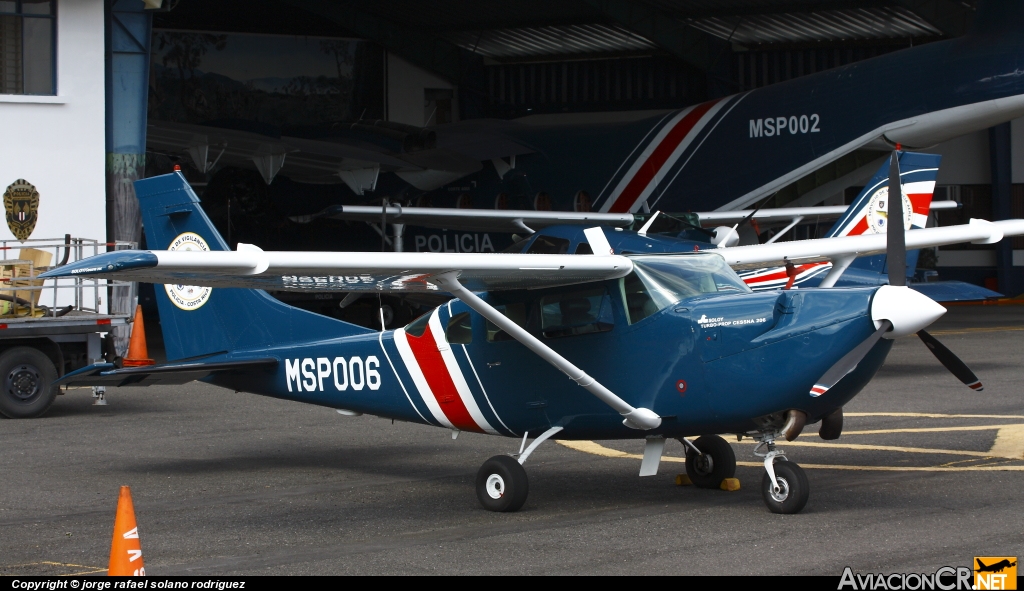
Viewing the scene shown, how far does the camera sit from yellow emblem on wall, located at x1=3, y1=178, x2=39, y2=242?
1656cm

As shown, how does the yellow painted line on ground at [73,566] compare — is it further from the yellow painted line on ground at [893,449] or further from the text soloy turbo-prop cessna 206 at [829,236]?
the text soloy turbo-prop cessna 206 at [829,236]

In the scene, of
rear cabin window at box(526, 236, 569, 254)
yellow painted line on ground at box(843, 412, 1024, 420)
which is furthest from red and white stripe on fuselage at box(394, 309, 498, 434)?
rear cabin window at box(526, 236, 569, 254)

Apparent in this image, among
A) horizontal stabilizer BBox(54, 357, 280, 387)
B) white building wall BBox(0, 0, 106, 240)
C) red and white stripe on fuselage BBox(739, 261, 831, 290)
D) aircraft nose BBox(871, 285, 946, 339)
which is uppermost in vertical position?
white building wall BBox(0, 0, 106, 240)

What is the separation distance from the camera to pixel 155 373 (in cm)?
937

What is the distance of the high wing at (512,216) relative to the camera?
21641 millimetres

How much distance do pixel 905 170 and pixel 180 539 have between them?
11579 millimetres

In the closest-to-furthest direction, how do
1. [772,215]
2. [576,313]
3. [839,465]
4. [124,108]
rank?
[576,313]
[839,465]
[124,108]
[772,215]

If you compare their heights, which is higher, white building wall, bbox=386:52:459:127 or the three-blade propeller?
white building wall, bbox=386:52:459:127

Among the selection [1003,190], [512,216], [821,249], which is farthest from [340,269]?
[1003,190]

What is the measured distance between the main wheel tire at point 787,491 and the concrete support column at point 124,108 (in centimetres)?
1282

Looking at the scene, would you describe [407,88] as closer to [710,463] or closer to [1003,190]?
[1003,190]

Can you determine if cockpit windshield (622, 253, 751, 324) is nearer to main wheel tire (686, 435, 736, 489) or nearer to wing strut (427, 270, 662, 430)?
wing strut (427, 270, 662, 430)

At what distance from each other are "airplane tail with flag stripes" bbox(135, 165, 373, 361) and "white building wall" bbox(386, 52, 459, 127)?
26.3 meters

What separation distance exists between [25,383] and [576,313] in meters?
7.98
